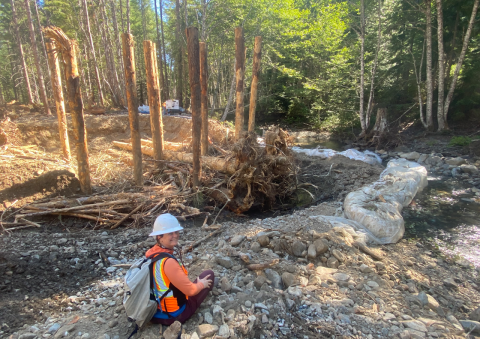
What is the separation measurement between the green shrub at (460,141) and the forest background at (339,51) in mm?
2307

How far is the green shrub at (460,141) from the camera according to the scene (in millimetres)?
13078

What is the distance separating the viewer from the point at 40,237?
515 cm

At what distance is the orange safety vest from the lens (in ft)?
7.86

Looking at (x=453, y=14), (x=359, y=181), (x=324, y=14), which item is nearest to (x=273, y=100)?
(x=324, y=14)

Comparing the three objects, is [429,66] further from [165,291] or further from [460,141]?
[165,291]

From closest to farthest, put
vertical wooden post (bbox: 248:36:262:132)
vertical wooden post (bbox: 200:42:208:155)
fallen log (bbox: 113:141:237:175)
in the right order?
1. fallen log (bbox: 113:141:237:175)
2. vertical wooden post (bbox: 200:42:208:155)
3. vertical wooden post (bbox: 248:36:262:132)

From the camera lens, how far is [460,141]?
13258 millimetres

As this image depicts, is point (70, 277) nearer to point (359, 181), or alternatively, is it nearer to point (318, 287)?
point (318, 287)

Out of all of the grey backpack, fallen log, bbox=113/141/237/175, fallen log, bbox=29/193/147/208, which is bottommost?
fallen log, bbox=29/193/147/208

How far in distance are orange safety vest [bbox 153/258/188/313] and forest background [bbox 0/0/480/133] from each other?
15.8 m

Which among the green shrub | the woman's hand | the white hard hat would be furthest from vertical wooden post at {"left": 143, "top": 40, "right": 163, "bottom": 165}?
the green shrub

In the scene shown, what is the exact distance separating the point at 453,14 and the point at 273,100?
512 inches

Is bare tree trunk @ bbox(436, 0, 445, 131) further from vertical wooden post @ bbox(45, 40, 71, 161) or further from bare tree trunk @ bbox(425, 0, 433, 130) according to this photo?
vertical wooden post @ bbox(45, 40, 71, 161)

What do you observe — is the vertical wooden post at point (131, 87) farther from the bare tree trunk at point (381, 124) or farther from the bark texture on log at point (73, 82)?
the bare tree trunk at point (381, 124)
